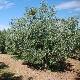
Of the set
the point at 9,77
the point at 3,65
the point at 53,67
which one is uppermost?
the point at 3,65

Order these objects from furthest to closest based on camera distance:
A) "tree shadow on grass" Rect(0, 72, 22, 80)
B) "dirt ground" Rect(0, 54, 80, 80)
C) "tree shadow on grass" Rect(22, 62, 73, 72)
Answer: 1. "tree shadow on grass" Rect(22, 62, 73, 72)
2. "dirt ground" Rect(0, 54, 80, 80)
3. "tree shadow on grass" Rect(0, 72, 22, 80)

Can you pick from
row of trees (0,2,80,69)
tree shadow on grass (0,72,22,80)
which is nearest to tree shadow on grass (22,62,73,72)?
row of trees (0,2,80,69)

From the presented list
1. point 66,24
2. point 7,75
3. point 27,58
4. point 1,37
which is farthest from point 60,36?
point 1,37

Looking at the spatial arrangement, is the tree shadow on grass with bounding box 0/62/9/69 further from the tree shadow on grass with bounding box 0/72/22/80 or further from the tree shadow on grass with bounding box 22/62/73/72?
the tree shadow on grass with bounding box 0/72/22/80

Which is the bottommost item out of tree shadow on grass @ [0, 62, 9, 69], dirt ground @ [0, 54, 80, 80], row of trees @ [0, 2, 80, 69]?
dirt ground @ [0, 54, 80, 80]

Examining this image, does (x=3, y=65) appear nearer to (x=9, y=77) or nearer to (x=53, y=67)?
(x=9, y=77)

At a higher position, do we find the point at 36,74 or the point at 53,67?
the point at 53,67

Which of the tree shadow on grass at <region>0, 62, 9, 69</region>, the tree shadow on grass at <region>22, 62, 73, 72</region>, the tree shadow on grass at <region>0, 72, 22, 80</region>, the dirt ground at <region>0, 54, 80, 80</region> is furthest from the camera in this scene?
the tree shadow on grass at <region>22, 62, 73, 72</region>

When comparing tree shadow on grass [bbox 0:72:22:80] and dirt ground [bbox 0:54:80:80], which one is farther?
dirt ground [bbox 0:54:80:80]

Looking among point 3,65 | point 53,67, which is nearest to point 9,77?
point 3,65

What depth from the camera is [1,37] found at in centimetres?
3609

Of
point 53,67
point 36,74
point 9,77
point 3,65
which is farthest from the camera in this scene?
point 53,67

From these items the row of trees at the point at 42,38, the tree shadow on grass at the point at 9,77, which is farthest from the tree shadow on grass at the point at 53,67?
the tree shadow on grass at the point at 9,77

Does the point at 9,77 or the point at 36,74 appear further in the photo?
the point at 36,74
